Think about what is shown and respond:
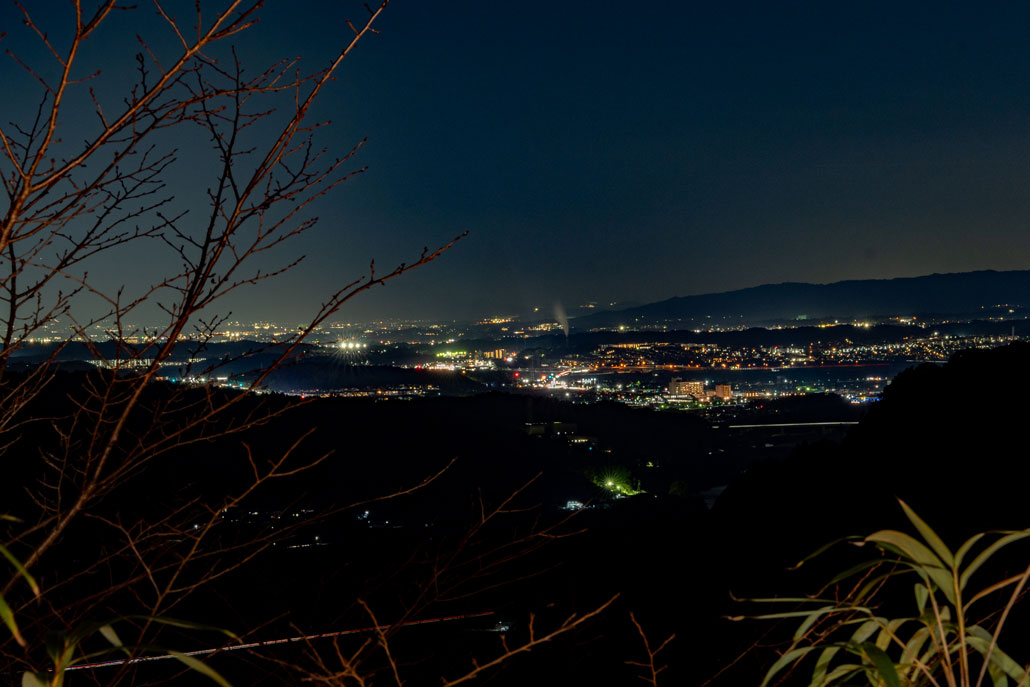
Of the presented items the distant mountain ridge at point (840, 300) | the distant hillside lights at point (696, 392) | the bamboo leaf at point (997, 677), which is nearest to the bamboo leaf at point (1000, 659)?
the bamboo leaf at point (997, 677)

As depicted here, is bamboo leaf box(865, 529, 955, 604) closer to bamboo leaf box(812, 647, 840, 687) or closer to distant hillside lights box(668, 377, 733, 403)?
bamboo leaf box(812, 647, 840, 687)

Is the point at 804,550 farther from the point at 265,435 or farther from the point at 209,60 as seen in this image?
the point at 265,435

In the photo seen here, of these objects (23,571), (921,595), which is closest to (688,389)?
(921,595)

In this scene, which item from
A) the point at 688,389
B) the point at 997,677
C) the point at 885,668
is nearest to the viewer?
the point at 885,668

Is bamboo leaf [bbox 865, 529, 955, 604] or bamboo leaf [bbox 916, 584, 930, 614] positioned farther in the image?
bamboo leaf [bbox 916, 584, 930, 614]

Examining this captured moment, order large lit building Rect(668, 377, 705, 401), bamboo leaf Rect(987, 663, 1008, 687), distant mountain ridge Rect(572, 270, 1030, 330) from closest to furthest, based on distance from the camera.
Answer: bamboo leaf Rect(987, 663, 1008, 687) < large lit building Rect(668, 377, 705, 401) < distant mountain ridge Rect(572, 270, 1030, 330)

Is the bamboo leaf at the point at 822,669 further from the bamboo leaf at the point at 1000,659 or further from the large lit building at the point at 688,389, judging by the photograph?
the large lit building at the point at 688,389

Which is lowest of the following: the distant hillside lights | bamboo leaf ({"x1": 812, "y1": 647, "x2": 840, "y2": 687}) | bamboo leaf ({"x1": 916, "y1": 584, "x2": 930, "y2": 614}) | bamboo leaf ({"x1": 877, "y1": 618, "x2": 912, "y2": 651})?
the distant hillside lights

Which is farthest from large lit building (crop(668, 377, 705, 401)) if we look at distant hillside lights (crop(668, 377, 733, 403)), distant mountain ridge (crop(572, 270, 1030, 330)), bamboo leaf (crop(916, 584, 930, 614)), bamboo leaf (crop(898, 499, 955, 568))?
distant mountain ridge (crop(572, 270, 1030, 330))

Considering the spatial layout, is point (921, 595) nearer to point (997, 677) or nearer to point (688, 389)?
point (997, 677)

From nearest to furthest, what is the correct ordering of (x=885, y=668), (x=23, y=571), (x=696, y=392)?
(x=23, y=571) < (x=885, y=668) < (x=696, y=392)
